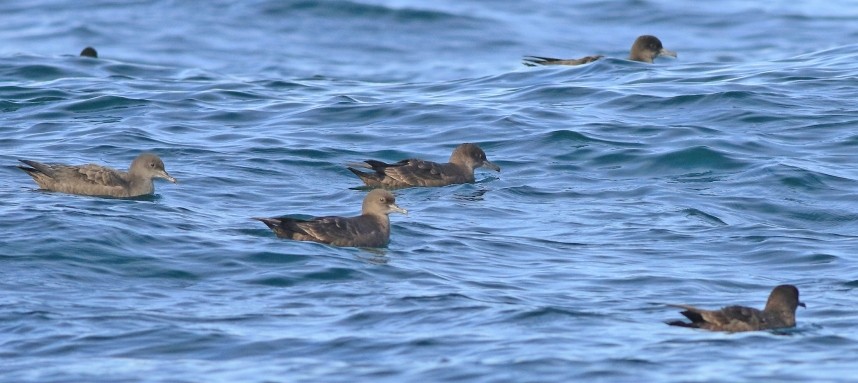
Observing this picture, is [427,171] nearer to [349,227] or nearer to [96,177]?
[349,227]

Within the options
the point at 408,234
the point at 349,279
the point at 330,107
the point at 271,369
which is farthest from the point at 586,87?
the point at 271,369

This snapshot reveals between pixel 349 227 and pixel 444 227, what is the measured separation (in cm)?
125

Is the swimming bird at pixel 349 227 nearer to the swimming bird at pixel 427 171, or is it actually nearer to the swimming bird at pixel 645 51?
the swimming bird at pixel 427 171

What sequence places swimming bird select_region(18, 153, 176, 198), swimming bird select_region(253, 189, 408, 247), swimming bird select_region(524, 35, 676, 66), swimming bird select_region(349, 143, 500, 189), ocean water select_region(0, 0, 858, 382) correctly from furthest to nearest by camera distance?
swimming bird select_region(524, 35, 676, 66) < swimming bird select_region(349, 143, 500, 189) < swimming bird select_region(18, 153, 176, 198) < swimming bird select_region(253, 189, 408, 247) < ocean water select_region(0, 0, 858, 382)

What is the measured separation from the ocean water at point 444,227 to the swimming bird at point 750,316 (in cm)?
10

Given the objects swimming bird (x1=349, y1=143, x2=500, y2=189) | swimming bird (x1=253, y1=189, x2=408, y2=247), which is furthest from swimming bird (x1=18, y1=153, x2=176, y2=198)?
swimming bird (x1=253, y1=189, x2=408, y2=247)

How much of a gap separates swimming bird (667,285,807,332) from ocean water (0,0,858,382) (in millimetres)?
97

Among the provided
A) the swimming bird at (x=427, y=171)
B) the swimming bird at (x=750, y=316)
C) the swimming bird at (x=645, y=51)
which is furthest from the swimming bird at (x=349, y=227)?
the swimming bird at (x=645, y=51)

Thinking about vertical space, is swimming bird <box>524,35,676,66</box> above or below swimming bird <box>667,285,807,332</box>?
above

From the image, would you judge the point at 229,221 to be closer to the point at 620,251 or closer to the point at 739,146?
the point at 620,251

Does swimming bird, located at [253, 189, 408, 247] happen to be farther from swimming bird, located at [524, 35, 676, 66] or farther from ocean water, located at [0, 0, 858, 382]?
swimming bird, located at [524, 35, 676, 66]

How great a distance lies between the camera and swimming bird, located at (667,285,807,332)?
33.0 ft

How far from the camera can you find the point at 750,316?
33.3 ft

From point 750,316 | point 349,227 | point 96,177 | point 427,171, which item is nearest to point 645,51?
point 427,171
